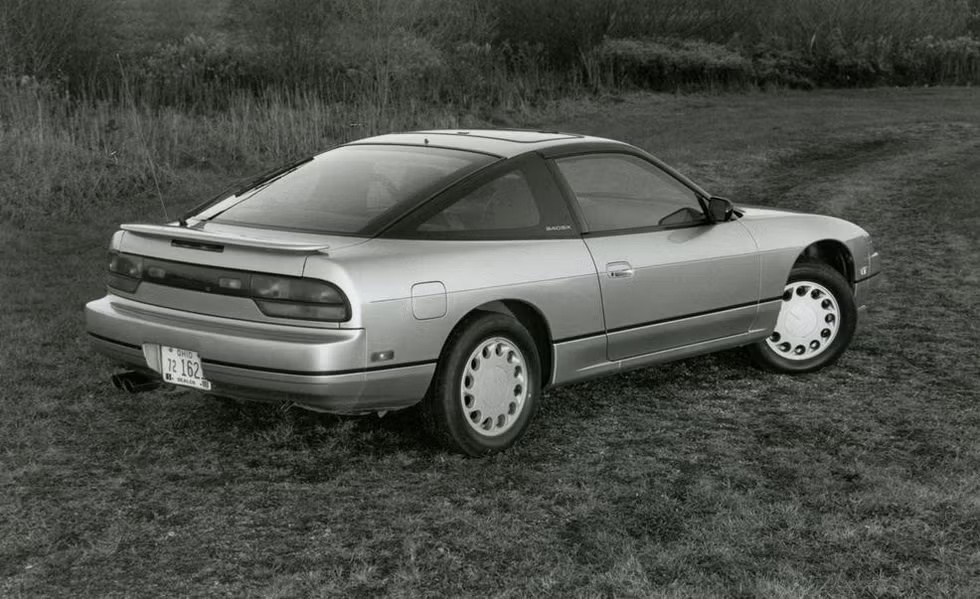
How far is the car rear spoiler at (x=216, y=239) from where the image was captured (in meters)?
4.80

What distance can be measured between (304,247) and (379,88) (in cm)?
1422

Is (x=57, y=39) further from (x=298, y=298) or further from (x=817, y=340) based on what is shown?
(x=298, y=298)

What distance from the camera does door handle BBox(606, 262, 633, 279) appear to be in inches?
225

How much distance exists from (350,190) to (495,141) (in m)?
0.84

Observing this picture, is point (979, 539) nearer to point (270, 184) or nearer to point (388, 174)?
point (388, 174)

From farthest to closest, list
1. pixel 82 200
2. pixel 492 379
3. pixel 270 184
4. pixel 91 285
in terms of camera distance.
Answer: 1. pixel 82 200
2. pixel 91 285
3. pixel 270 184
4. pixel 492 379

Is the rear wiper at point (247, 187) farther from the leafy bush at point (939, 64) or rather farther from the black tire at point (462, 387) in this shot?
the leafy bush at point (939, 64)

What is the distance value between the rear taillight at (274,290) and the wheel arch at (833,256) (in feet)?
10.8

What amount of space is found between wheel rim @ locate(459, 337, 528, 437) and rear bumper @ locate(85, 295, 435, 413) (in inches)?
10.5

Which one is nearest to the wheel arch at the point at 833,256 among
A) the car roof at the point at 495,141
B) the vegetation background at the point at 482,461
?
the vegetation background at the point at 482,461

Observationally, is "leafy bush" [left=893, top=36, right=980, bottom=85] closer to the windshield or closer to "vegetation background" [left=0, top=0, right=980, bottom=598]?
"vegetation background" [left=0, top=0, right=980, bottom=598]

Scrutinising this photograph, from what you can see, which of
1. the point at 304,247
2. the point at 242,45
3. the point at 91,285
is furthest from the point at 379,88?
the point at 304,247

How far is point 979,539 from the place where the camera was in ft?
14.2

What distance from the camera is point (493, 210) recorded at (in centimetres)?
546
